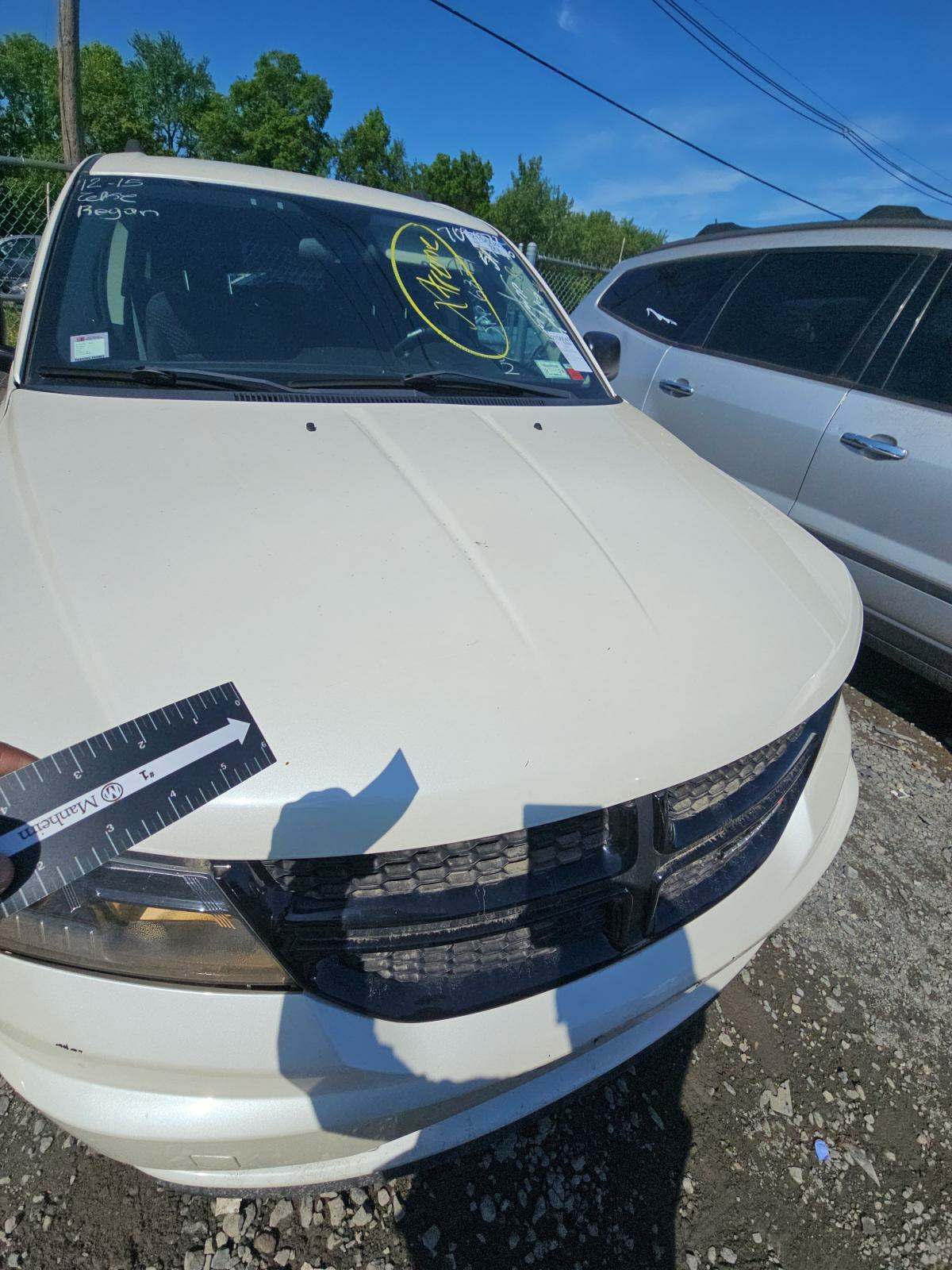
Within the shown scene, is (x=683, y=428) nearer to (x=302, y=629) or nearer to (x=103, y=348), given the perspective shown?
(x=103, y=348)

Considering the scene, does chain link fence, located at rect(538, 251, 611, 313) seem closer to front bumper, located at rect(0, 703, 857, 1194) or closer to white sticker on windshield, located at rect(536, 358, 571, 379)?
white sticker on windshield, located at rect(536, 358, 571, 379)

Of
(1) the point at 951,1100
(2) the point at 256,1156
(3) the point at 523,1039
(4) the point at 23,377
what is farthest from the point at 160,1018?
(1) the point at 951,1100

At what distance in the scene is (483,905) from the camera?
3.60 feet

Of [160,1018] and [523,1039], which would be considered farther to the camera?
[523,1039]

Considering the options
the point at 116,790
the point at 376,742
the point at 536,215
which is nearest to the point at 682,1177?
the point at 376,742

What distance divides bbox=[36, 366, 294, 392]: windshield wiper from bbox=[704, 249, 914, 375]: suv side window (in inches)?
110

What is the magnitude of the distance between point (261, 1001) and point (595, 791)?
56 centimetres

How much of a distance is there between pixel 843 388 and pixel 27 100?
49.4 m

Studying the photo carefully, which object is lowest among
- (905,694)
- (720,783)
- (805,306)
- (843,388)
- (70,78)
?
(905,694)

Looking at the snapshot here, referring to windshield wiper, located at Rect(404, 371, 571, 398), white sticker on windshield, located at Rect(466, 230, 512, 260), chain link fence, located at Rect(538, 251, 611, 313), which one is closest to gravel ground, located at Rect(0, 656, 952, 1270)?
windshield wiper, located at Rect(404, 371, 571, 398)

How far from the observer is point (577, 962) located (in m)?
1.18

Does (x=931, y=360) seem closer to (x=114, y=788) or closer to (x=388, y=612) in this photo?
(x=388, y=612)

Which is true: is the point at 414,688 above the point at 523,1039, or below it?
above

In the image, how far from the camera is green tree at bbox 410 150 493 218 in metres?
43.5
